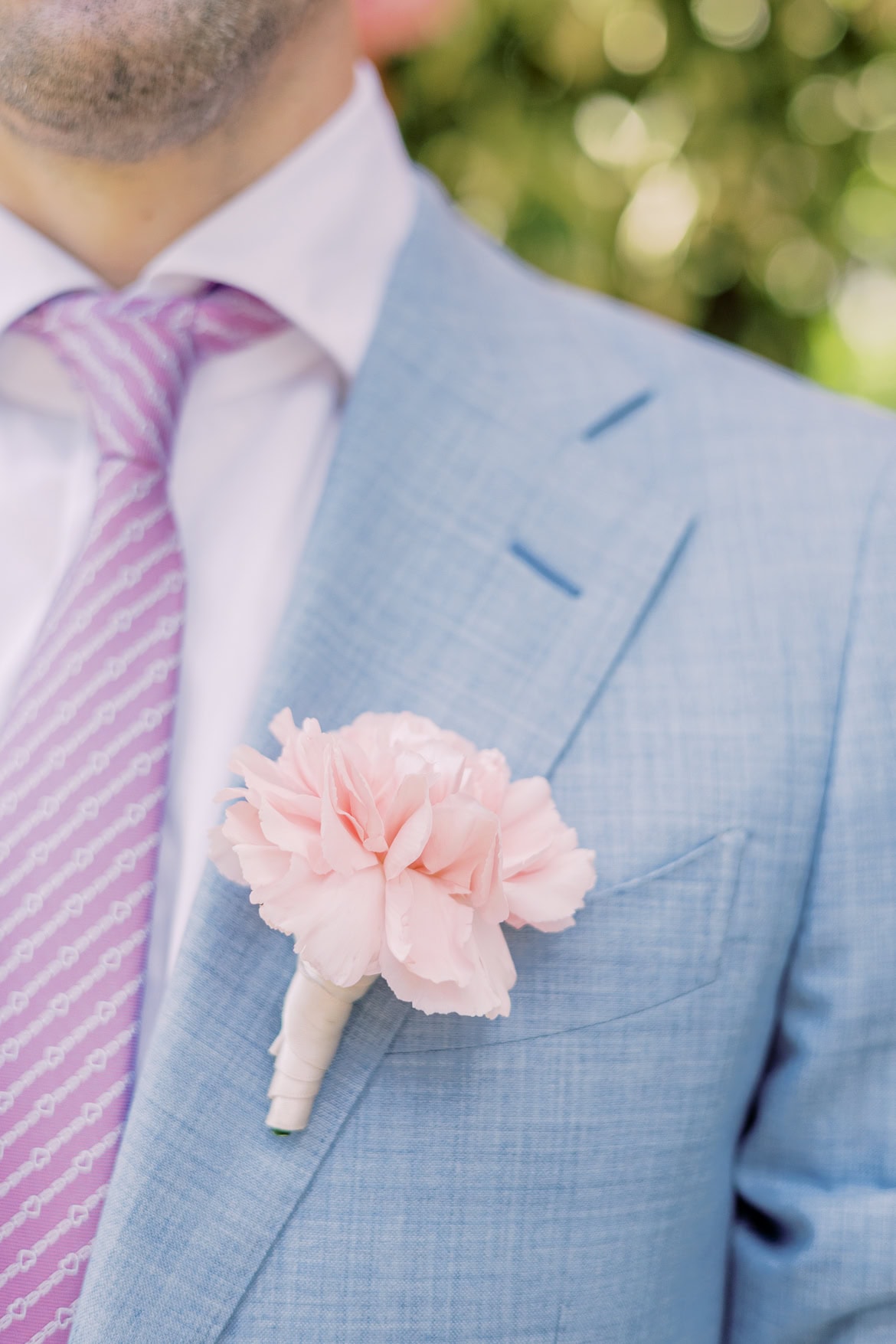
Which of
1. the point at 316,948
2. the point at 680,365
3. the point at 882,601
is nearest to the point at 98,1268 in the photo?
the point at 316,948

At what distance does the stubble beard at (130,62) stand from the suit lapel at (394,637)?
186mm

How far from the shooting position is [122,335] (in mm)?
903

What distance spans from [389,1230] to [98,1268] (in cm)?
17

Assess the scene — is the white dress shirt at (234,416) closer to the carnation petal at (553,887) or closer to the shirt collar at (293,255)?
the shirt collar at (293,255)

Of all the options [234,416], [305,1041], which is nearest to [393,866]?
[305,1041]

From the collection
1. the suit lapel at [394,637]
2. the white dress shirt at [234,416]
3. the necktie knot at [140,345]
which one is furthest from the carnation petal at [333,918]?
the necktie knot at [140,345]

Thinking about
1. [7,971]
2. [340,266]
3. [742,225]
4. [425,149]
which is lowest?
[742,225]

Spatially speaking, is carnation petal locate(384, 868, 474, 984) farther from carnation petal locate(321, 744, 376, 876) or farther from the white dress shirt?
the white dress shirt

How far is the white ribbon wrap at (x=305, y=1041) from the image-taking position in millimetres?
684

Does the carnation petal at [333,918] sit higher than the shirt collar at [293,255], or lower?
lower

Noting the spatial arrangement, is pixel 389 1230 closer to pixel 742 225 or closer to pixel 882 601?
pixel 882 601

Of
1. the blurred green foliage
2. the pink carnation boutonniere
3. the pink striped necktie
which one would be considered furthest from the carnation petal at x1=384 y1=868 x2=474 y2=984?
A: the blurred green foliage

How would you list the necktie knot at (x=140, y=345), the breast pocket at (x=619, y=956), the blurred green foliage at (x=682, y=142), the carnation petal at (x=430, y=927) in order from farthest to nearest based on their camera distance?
the blurred green foliage at (x=682, y=142) < the necktie knot at (x=140, y=345) < the breast pocket at (x=619, y=956) < the carnation petal at (x=430, y=927)

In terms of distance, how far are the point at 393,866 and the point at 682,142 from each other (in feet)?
5.35
